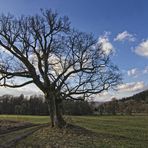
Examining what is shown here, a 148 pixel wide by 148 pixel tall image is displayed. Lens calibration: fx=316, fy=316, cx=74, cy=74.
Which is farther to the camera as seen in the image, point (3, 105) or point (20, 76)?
point (3, 105)

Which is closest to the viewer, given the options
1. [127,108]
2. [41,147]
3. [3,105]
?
[41,147]

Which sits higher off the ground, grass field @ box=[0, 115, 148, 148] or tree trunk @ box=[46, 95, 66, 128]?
tree trunk @ box=[46, 95, 66, 128]

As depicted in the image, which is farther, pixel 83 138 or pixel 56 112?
pixel 56 112

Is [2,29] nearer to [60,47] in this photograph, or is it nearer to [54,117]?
[60,47]

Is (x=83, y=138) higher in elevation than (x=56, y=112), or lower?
lower

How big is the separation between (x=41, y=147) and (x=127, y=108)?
131 m

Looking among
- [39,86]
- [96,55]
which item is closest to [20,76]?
[39,86]

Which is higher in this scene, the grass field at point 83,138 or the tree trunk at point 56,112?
the tree trunk at point 56,112

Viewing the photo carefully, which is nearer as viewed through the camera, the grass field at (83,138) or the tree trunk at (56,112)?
the grass field at (83,138)

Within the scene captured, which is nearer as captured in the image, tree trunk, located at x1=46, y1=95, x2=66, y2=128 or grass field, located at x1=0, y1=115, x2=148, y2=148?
grass field, located at x1=0, y1=115, x2=148, y2=148

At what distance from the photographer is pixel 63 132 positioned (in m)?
28.4

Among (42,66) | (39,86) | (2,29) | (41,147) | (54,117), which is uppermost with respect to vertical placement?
(2,29)

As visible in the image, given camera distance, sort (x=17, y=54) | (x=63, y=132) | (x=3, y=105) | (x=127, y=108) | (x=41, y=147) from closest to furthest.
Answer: (x=41, y=147)
(x=63, y=132)
(x=17, y=54)
(x=3, y=105)
(x=127, y=108)

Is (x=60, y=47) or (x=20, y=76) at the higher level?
(x=60, y=47)
